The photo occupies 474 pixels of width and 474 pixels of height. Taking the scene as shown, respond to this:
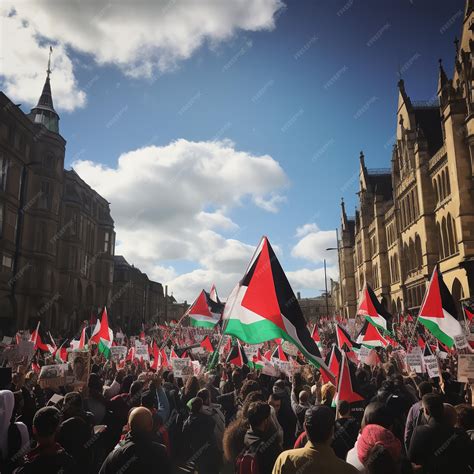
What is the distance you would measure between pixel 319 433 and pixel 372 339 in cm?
1321

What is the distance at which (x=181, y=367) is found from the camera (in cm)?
1012

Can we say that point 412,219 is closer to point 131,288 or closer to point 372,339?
point 372,339

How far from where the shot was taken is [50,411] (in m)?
4.22

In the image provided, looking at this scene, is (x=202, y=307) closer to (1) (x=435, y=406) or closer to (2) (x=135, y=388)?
(2) (x=135, y=388)

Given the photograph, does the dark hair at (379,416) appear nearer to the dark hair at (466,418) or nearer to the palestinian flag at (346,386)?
the dark hair at (466,418)

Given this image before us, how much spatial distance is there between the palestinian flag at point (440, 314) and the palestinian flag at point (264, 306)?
22.5 ft

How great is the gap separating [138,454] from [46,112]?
172ft

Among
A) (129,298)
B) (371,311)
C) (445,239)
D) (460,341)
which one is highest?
(129,298)

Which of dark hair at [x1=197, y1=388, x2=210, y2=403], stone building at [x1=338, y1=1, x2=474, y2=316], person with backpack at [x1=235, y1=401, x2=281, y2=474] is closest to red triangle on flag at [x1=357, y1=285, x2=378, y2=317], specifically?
dark hair at [x1=197, y1=388, x2=210, y2=403]

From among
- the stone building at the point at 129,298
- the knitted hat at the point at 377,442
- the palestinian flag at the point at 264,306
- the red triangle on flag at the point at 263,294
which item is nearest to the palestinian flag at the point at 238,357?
the palestinian flag at the point at 264,306

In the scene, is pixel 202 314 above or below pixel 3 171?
below

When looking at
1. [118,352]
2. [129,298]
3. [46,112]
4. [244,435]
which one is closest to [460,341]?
[244,435]

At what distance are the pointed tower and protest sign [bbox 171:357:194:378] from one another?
44.8 metres

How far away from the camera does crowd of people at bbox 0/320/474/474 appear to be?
11.3 ft
